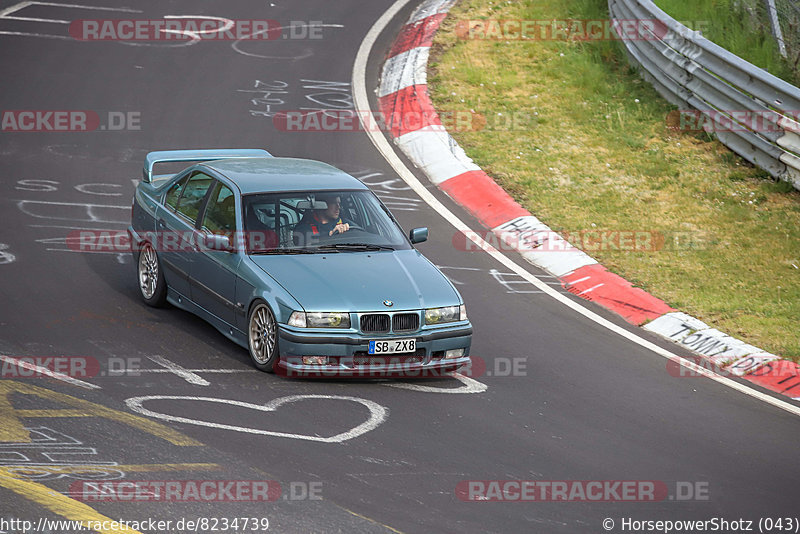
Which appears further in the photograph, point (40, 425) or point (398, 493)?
point (40, 425)

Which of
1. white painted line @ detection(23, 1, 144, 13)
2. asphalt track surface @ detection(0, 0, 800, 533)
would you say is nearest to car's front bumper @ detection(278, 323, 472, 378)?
asphalt track surface @ detection(0, 0, 800, 533)

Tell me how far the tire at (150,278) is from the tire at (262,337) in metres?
1.61

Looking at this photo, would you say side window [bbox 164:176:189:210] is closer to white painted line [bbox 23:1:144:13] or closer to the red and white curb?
the red and white curb

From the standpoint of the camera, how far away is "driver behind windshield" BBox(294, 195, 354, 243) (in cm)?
980

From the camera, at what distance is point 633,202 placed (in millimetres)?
14070

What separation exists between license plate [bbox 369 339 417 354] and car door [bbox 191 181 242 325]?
4.61 feet

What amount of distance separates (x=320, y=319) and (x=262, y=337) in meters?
0.62

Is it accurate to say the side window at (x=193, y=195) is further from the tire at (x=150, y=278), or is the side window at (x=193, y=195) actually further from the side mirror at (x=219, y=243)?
the side mirror at (x=219, y=243)

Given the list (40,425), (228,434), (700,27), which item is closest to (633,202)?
(700,27)

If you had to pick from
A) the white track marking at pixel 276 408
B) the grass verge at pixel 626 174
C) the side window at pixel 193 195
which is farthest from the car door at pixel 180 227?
the grass verge at pixel 626 174

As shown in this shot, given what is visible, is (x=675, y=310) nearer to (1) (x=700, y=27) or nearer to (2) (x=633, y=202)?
(2) (x=633, y=202)

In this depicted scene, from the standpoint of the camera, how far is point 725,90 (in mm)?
14812

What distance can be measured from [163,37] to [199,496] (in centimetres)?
1432

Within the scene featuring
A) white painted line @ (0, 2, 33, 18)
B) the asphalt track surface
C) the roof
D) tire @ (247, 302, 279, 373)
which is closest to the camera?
the asphalt track surface
